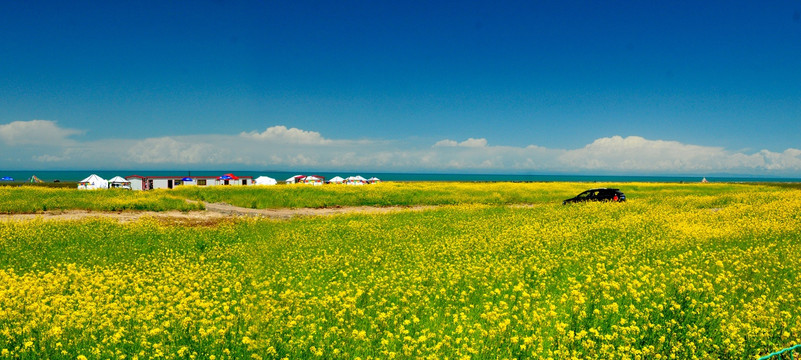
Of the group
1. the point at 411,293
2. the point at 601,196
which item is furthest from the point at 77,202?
the point at 601,196

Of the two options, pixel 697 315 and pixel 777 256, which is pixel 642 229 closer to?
pixel 777 256

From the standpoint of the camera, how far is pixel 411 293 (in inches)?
306

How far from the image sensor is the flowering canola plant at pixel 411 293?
19.5 feet

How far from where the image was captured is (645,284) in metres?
9.02

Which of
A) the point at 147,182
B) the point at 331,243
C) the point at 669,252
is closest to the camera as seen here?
the point at 669,252

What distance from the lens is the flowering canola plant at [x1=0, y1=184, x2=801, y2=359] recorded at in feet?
19.5

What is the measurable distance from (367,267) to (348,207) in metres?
30.0

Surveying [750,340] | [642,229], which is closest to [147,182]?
[642,229]

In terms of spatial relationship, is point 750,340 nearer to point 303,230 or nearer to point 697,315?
point 697,315

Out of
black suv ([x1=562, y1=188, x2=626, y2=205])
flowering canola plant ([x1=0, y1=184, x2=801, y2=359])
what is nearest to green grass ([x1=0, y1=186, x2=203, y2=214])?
flowering canola plant ([x1=0, y1=184, x2=801, y2=359])

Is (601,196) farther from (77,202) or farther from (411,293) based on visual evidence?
Result: (77,202)

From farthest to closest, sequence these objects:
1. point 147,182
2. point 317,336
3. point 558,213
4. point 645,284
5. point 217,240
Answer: point 147,182
point 558,213
point 217,240
point 645,284
point 317,336

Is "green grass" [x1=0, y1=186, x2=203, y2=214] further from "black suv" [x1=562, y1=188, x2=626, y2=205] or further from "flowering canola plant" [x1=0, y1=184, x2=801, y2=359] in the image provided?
"black suv" [x1=562, y1=188, x2=626, y2=205]

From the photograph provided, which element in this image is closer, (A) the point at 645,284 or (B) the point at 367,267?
(A) the point at 645,284
